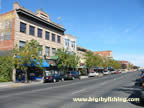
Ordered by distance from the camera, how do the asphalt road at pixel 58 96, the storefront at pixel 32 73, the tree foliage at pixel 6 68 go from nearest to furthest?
the asphalt road at pixel 58 96, the tree foliage at pixel 6 68, the storefront at pixel 32 73

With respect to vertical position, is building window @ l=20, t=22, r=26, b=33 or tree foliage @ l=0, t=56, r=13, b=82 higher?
building window @ l=20, t=22, r=26, b=33

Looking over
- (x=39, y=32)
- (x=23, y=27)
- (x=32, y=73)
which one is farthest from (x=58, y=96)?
(x=39, y=32)

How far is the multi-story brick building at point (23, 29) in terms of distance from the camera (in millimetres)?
26719

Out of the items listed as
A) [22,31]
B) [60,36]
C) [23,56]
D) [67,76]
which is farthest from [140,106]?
[60,36]

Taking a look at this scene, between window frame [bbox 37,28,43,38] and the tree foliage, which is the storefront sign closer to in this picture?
the tree foliage

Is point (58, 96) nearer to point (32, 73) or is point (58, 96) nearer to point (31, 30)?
point (32, 73)

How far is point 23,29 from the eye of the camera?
28.3 metres

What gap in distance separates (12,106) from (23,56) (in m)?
15.4

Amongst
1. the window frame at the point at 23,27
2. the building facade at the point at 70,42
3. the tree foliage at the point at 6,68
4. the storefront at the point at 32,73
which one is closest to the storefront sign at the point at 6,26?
the window frame at the point at 23,27

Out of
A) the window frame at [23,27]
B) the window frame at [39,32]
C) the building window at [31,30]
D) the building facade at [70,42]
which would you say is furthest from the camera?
the building facade at [70,42]

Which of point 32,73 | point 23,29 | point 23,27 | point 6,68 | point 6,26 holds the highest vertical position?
point 6,26

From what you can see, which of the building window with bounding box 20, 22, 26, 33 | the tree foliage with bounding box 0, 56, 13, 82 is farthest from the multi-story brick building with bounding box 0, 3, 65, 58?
the tree foliage with bounding box 0, 56, 13, 82

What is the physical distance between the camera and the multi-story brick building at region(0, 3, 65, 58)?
2672cm

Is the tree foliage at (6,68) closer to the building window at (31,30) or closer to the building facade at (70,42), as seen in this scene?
the building window at (31,30)
